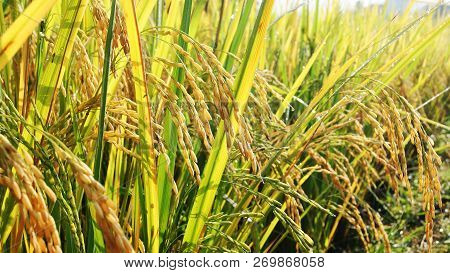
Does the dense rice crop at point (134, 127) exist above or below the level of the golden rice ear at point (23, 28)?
below

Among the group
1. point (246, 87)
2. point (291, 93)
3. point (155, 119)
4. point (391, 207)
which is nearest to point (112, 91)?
point (155, 119)

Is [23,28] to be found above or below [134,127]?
above

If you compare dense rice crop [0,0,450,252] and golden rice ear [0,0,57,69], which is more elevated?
golden rice ear [0,0,57,69]

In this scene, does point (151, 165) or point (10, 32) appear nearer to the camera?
point (10, 32)

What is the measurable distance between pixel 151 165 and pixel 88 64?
212mm

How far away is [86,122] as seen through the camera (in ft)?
4.21

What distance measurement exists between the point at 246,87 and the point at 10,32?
1.54 feet

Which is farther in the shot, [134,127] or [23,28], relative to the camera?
[134,127]
